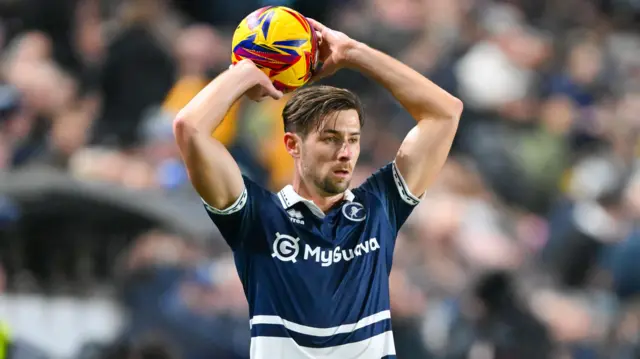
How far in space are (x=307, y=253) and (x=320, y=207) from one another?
0.25 meters

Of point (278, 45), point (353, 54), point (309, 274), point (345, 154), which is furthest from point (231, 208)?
point (353, 54)

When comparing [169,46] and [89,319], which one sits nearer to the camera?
[89,319]

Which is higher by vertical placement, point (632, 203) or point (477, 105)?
point (477, 105)

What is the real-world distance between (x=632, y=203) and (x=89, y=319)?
4961 mm

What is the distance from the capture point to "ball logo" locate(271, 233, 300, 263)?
5.25 metres

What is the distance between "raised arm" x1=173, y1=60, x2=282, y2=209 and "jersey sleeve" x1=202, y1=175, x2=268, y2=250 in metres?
0.03

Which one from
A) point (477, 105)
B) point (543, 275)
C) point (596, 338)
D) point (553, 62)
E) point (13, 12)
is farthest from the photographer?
point (553, 62)

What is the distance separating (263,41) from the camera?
5.38 metres

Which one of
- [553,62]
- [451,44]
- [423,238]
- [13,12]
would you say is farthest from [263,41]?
[553,62]

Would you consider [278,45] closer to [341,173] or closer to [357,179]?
[341,173]

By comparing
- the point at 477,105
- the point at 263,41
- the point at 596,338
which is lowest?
the point at 596,338

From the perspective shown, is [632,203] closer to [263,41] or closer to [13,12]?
[13,12]

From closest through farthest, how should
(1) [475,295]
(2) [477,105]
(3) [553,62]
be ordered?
(1) [475,295] → (2) [477,105] → (3) [553,62]

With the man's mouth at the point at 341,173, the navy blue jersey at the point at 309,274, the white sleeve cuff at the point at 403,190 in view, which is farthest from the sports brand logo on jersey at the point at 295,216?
the white sleeve cuff at the point at 403,190
